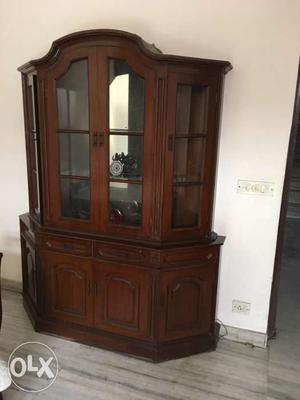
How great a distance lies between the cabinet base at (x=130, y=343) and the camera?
2.22 m

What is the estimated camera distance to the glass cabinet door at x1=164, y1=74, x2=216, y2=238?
1947 mm

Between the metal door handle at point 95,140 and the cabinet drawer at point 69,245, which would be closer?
the metal door handle at point 95,140

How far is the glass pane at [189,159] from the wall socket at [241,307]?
1.00 meters

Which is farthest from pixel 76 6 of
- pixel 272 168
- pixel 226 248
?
pixel 226 248

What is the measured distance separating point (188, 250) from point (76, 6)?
185 cm

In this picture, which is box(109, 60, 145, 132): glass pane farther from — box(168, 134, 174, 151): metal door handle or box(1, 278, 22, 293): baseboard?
box(1, 278, 22, 293): baseboard

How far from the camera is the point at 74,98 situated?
2.11 metres

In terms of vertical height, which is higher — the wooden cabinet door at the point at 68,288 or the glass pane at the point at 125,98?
the glass pane at the point at 125,98

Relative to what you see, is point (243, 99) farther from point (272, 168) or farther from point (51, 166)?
point (51, 166)

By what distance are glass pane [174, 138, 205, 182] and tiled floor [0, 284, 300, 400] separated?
123 centimetres

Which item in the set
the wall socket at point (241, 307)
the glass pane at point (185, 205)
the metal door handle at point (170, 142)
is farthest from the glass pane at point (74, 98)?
the wall socket at point (241, 307)

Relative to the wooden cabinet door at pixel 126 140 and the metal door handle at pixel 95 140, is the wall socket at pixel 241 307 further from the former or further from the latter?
the metal door handle at pixel 95 140

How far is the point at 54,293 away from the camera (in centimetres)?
239

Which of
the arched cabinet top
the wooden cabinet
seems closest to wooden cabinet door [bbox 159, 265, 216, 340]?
the wooden cabinet
